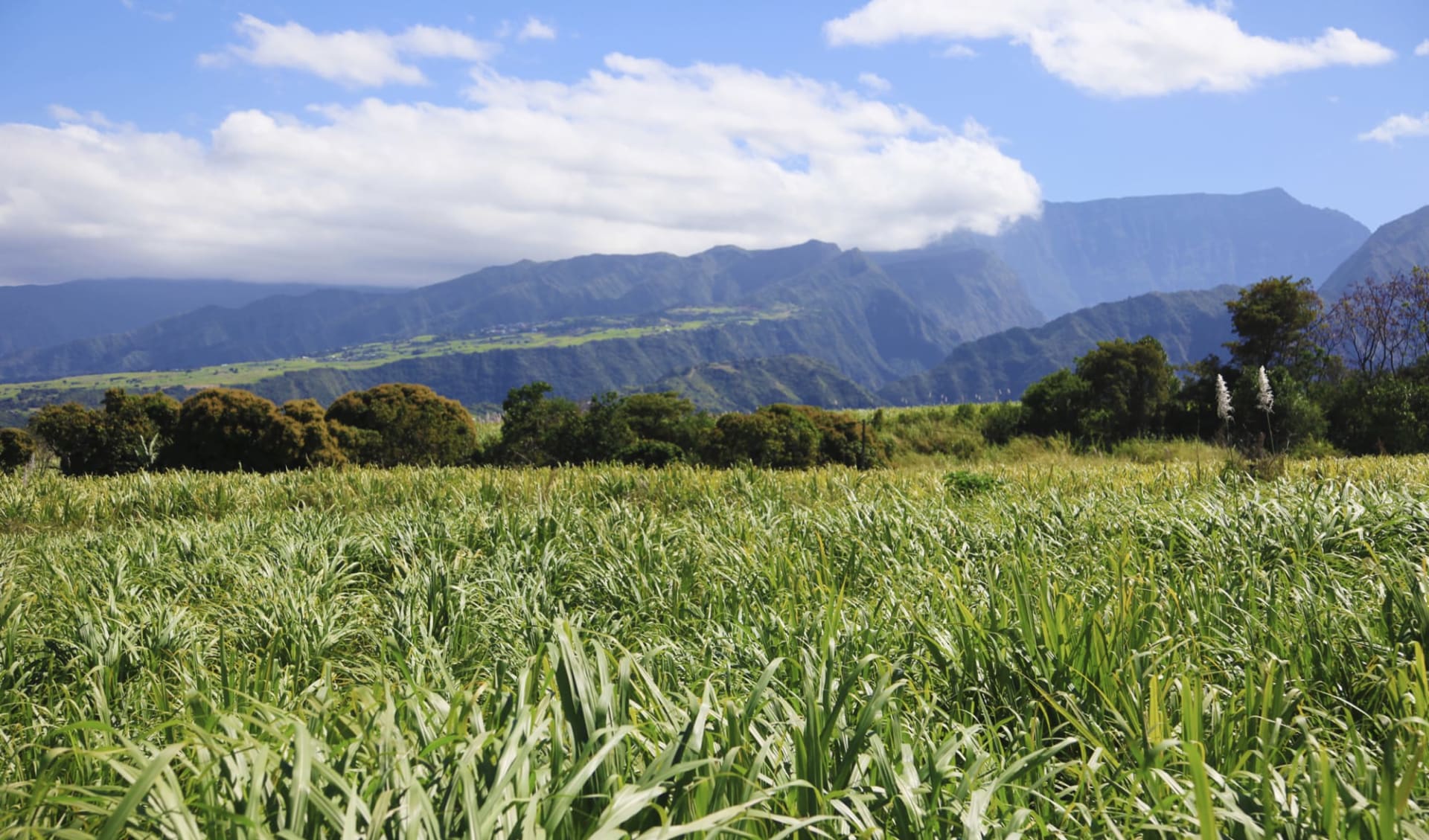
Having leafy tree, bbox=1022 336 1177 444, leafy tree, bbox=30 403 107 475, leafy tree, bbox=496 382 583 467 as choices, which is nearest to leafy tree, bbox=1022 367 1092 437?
leafy tree, bbox=1022 336 1177 444

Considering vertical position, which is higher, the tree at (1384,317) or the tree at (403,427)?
the tree at (1384,317)

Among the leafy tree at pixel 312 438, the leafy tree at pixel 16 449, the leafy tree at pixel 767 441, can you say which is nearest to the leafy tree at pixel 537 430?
the leafy tree at pixel 767 441

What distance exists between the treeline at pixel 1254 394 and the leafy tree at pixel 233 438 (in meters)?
19.7

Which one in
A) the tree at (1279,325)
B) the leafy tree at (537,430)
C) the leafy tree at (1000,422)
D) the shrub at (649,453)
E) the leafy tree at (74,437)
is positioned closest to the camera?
the leafy tree at (74,437)

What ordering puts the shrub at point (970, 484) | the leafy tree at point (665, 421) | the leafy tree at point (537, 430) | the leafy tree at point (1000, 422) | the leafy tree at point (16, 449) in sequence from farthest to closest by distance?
1. the leafy tree at point (1000, 422)
2. the leafy tree at point (665, 421)
3. the leafy tree at point (537, 430)
4. the leafy tree at point (16, 449)
5. the shrub at point (970, 484)

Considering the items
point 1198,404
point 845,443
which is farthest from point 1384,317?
point 845,443

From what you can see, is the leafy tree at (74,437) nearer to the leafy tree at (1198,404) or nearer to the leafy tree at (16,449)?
the leafy tree at (16,449)

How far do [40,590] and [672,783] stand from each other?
5.94m

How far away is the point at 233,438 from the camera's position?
18281mm

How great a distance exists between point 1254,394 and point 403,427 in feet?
71.1

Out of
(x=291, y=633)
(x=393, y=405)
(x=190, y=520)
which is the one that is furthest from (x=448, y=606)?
(x=393, y=405)

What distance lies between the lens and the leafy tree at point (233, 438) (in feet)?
60.1

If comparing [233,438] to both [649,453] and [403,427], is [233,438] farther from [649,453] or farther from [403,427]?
[649,453]

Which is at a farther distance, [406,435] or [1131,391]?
[1131,391]
